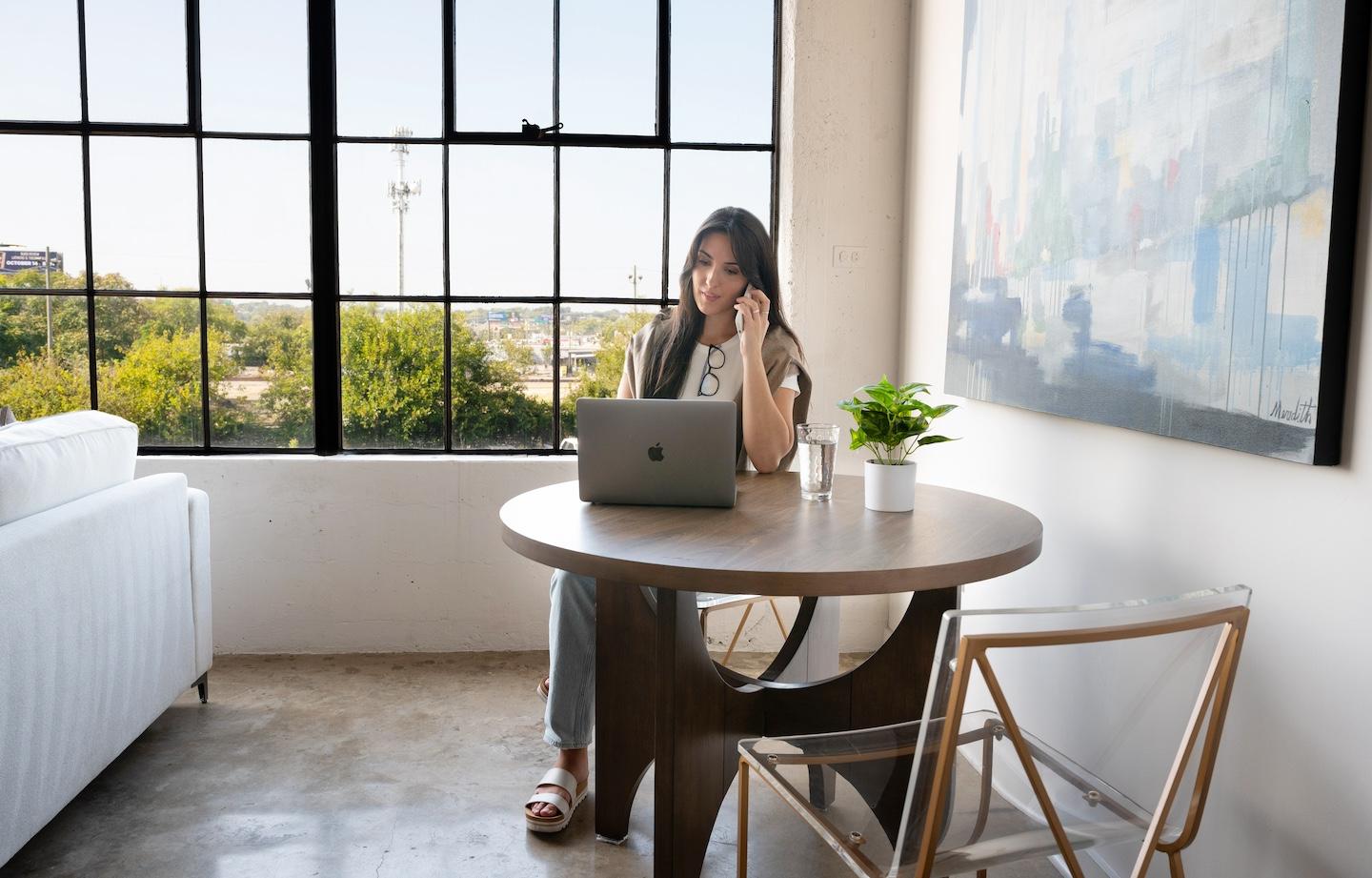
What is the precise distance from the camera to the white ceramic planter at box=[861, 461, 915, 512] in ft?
7.07

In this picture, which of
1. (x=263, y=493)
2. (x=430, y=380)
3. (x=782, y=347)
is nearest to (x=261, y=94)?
(x=430, y=380)

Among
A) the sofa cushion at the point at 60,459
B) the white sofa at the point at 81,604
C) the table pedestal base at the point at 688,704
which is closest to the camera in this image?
the table pedestal base at the point at 688,704

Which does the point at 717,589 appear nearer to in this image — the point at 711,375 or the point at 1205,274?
the point at 1205,274

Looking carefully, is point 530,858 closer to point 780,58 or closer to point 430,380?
point 430,380

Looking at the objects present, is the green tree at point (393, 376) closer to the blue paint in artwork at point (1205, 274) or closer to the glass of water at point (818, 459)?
the glass of water at point (818, 459)

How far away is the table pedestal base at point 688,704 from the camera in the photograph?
198 cm

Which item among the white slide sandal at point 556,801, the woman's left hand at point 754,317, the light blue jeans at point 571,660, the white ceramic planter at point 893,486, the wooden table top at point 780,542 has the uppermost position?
the woman's left hand at point 754,317

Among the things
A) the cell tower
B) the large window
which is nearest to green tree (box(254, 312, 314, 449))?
the large window

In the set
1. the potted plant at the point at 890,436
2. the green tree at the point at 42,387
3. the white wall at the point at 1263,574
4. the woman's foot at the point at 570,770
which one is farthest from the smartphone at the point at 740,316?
the green tree at the point at 42,387

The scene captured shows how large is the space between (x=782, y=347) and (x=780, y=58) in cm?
142

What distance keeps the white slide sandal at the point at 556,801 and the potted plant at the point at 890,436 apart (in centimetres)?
100

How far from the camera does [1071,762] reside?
1592mm

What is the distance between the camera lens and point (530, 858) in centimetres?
232

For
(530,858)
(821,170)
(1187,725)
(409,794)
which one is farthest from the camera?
(821,170)
